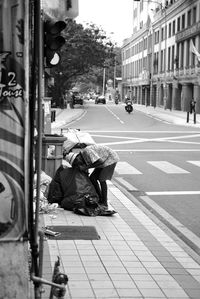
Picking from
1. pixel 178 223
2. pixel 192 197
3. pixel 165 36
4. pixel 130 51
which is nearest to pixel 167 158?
pixel 192 197

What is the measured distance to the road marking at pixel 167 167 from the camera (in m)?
15.0

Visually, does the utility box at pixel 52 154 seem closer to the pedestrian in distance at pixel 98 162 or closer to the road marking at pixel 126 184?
the pedestrian in distance at pixel 98 162

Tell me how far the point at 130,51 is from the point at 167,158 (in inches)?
3460

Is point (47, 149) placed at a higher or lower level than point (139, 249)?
higher

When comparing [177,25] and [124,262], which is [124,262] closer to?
[124,262]

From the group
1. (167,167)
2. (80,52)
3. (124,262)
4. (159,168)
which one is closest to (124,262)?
(124,262)

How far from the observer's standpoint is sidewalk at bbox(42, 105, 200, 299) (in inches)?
207

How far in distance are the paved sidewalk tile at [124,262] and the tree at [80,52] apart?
5008 centimetres

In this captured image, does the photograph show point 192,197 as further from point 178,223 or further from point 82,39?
point 82,39

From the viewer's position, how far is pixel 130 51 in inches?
4077

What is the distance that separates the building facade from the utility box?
36.4 meters

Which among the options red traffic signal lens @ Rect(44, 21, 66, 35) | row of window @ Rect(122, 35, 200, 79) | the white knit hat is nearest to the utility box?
the white knit hat

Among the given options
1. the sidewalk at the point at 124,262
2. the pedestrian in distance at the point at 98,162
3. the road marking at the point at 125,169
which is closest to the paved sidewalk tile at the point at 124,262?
the sidewalk at the point at 124,262

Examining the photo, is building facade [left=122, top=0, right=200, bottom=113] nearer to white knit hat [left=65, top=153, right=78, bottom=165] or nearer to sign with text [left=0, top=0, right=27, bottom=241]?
white knit hat [left=65, top=153, right=78, bottom=165]
